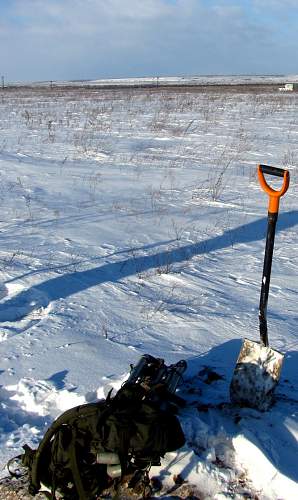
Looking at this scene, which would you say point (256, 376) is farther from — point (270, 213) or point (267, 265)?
point (270, 213)

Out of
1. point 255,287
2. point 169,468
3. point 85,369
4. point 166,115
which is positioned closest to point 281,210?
point 255,287

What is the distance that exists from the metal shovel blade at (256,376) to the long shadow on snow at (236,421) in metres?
0.07

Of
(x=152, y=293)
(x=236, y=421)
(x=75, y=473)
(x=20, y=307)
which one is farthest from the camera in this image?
(x=152, y=293)

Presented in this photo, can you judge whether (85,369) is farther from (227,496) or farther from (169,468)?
(227,496)

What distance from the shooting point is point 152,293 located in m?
4.71

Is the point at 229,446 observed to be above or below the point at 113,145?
below

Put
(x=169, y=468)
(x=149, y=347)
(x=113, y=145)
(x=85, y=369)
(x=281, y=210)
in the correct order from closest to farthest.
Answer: (x=169, y=468)
(x=85, y=369)
(x=149, y=347)
(x=281, y=210)
(x=113, y=145)

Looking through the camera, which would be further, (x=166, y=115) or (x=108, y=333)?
(x=166, y=115)

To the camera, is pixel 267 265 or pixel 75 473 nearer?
pixel 75 473

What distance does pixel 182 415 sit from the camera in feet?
9.24

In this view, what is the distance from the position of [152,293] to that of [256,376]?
181 cm

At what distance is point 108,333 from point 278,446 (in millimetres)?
1652

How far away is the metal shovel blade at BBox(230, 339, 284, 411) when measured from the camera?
116 inches

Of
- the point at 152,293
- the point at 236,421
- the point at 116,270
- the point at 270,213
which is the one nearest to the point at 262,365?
the point at 236,421
